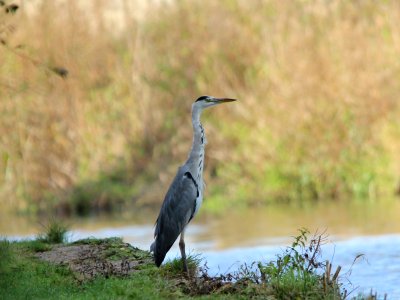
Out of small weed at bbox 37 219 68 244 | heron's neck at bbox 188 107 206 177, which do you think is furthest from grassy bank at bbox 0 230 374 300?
small weed at bbox 37 219 68 244

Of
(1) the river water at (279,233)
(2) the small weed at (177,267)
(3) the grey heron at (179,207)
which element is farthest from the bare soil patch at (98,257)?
(1) the river water at (279,233)

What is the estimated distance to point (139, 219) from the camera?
67.5ft

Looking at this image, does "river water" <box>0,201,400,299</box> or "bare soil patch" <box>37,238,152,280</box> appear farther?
"river water" <box>0,201,400,299</box>

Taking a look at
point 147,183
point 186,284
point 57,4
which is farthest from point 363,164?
point 186,284

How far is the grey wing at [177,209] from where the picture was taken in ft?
31.3

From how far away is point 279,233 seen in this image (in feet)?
54.8

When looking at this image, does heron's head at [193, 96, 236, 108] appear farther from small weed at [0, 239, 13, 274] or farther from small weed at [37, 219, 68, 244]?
small weed at [37, 219, 68, 244]

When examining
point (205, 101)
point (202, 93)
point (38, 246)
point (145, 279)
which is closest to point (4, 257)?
point (145, 279)

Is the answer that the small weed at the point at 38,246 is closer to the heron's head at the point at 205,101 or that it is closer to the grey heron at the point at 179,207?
the grey heron at the point at 179,207

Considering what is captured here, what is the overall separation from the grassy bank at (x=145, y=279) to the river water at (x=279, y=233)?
6.06 feet

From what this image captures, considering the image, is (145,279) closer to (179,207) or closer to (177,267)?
(177,267)

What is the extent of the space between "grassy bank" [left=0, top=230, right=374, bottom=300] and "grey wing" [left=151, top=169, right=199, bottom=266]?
33cm

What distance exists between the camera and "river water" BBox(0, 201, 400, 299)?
1280 centimetres

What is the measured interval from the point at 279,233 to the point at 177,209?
7.35m
